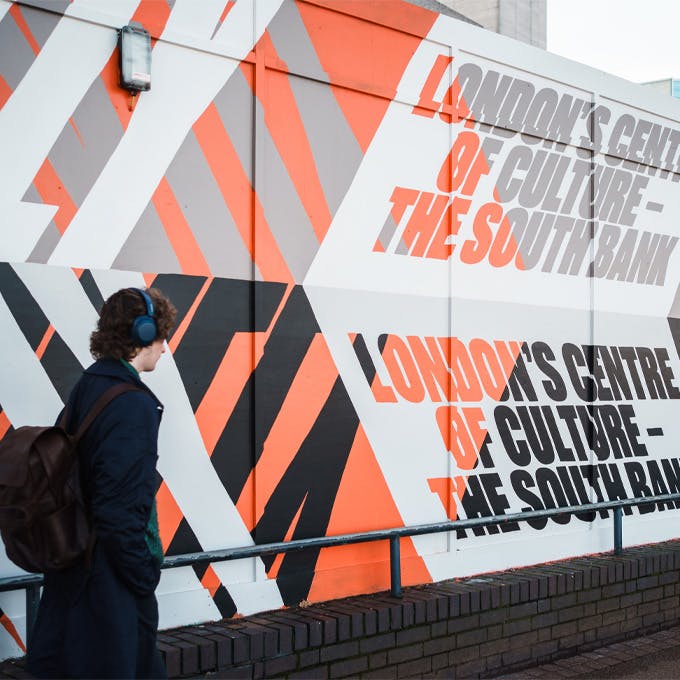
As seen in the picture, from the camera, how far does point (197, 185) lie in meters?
4.37

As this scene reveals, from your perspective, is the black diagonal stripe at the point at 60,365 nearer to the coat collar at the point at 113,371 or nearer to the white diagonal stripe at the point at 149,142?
the white diagonal stripe at the point at 149,142

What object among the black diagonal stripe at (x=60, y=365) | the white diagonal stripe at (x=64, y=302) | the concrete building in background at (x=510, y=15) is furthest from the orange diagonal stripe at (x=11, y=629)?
the concrete building in background at (x=510, y=15)

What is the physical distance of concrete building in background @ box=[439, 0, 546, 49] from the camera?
52.9ft

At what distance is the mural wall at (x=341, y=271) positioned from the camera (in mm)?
3979

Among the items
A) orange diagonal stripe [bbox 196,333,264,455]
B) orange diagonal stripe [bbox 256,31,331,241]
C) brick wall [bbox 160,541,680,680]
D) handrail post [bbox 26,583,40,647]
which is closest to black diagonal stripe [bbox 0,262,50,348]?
orange diagonal stripe [bbox 196,333,264,455]

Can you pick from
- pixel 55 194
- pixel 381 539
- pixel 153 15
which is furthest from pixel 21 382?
pixel 381 539

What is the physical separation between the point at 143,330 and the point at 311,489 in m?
1.94

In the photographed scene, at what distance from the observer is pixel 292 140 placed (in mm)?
4719

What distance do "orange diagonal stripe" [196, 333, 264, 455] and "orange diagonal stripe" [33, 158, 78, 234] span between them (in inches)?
36.8

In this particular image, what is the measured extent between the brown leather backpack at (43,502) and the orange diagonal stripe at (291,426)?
5.46 ft

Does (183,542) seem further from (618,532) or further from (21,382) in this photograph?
(618,532)

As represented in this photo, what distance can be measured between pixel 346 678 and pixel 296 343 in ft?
5.10

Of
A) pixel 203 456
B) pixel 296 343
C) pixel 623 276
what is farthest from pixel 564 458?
pixel 203 456

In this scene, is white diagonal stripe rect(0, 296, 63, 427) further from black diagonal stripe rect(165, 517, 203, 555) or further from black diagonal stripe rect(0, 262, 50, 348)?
black diagonal stripe rect(165, 517, 203, 555)
